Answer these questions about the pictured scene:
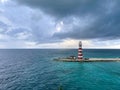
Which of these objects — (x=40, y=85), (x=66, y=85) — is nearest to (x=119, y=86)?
(x=66, y=85)

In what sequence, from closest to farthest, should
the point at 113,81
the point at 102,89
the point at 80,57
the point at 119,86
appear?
the point at 102,89 < the point at 119,86 < the point at 113,81 < the point at 80,57

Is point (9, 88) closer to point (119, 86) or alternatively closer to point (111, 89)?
point (111, 89)

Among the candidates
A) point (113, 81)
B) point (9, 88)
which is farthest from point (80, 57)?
point (9, 88)

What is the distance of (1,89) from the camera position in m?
43.4

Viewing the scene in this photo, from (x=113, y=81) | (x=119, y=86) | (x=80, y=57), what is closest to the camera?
(x=119, y=86)

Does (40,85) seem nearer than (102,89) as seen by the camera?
No

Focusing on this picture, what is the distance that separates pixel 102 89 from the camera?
135 ft

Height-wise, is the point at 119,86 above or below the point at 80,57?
below

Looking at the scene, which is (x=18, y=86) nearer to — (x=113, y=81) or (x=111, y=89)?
(x=111, y=89)

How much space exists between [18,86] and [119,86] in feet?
103

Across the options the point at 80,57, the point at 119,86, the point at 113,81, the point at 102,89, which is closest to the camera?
the point at 102,89

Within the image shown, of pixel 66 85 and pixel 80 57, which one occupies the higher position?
pixel 80 57

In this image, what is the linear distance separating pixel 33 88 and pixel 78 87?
13.6 meters

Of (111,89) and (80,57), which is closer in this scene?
(111,89)
